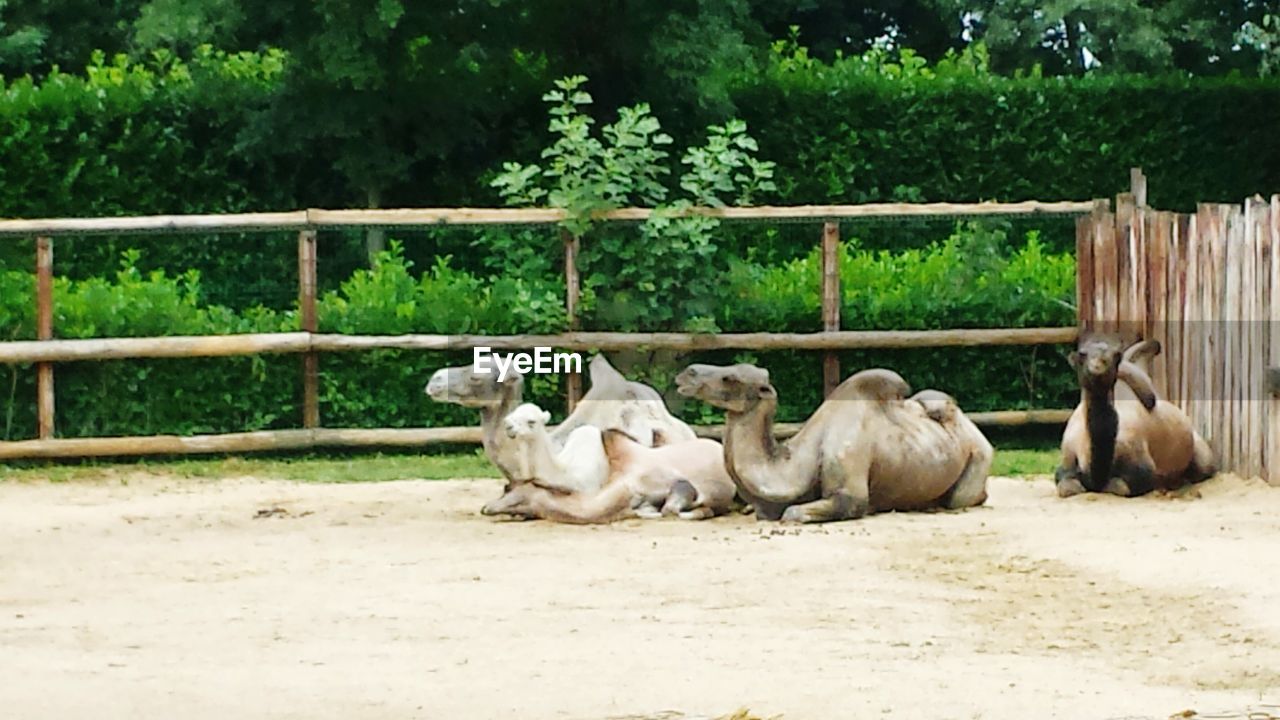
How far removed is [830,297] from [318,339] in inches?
124

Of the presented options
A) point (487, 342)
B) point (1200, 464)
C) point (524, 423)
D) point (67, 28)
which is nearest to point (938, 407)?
point (1200, 464)

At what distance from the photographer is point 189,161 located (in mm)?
17734

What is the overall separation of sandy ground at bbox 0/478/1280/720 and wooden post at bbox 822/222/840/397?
2.09 m

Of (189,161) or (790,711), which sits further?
(189,161)

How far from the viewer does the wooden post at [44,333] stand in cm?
1423

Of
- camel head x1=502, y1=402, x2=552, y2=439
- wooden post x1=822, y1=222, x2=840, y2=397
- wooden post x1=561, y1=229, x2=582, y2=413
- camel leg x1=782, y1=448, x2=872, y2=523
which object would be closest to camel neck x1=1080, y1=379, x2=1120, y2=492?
camel leg x1=782, y1=448, x2=872, y2=523

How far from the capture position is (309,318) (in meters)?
14.4

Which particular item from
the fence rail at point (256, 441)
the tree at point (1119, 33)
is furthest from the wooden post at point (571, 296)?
the tree at point (1119, 33)

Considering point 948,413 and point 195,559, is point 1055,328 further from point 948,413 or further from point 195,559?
point 195,559

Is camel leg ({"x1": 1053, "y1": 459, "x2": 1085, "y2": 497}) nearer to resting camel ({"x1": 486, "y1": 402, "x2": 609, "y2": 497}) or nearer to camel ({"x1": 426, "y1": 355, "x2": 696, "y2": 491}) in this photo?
camel ({"x1": 426, "y1": 355, "x2": 696, "y2": 491})

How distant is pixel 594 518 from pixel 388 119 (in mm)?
6628

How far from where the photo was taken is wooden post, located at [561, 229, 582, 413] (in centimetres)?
1444

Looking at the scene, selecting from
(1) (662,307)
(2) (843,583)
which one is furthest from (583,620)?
(1) (662,307)

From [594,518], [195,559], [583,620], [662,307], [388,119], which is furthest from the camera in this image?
[388,119]
